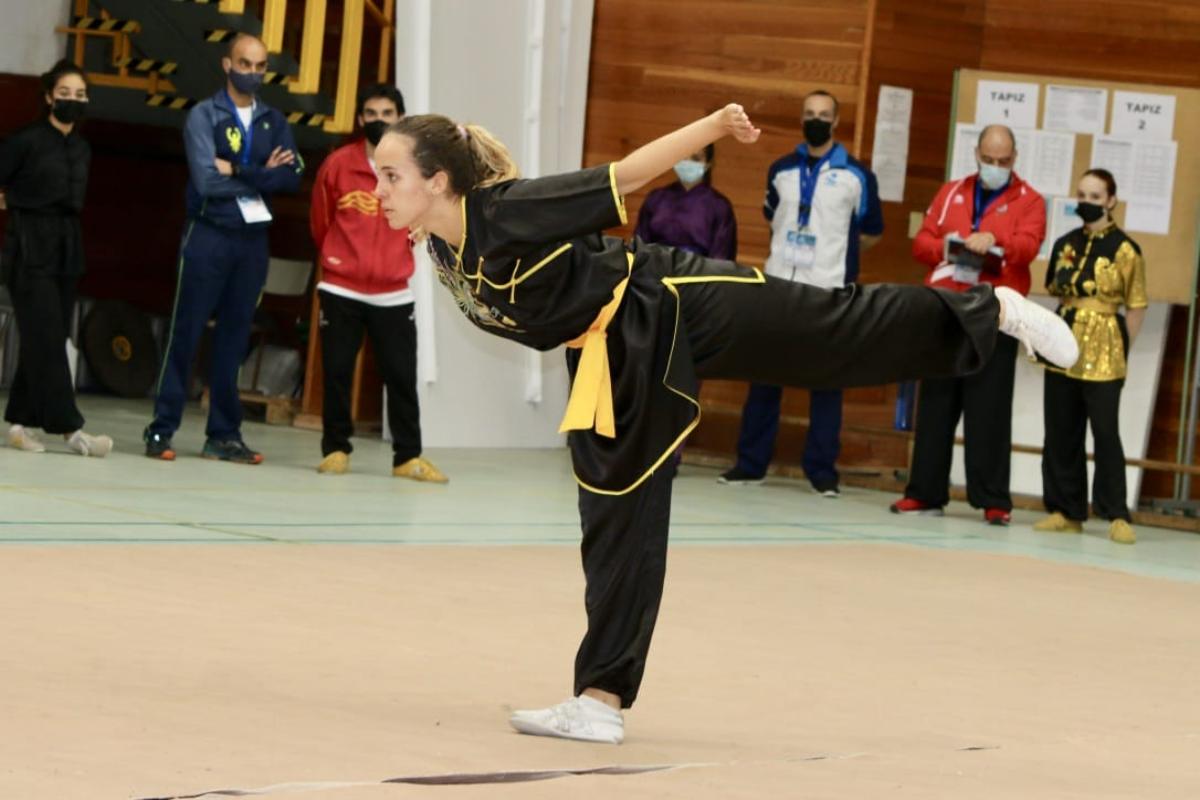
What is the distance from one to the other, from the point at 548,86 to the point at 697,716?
23.3ft

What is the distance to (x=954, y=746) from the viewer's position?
12.5 feet

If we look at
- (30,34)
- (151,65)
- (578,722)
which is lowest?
(578,722)

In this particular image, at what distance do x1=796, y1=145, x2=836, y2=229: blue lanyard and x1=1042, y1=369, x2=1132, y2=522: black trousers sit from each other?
4.88 ft

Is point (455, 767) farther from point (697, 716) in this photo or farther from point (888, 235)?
point (888, 235)

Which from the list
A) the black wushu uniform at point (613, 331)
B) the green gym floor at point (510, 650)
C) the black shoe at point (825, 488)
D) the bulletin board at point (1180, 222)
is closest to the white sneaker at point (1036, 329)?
the black wushu uniform at point (613, 331)

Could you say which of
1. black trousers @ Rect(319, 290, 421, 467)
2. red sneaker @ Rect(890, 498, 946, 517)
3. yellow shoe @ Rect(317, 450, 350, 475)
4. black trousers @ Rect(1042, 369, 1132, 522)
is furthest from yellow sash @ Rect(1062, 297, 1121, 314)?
yellow shoe @ Rect(317, 450, 350, 475)

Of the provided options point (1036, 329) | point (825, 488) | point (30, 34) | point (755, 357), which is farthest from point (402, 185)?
point (30, 34)

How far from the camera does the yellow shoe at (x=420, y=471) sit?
841cm

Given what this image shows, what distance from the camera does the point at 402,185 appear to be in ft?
12.1

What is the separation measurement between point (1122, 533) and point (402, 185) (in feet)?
17.5

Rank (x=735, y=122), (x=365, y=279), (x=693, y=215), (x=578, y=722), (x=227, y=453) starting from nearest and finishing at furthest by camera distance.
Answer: (x=735, y=122) < (x=578, y=722) < (x=365, y=279) < (x=227, y=453) < (x=693, y=215)

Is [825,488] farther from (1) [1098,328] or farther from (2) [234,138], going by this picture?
(2) [234,138]

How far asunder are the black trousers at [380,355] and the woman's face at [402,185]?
4.50 metres

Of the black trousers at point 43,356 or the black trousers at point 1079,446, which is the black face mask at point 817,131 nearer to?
the black trousers at point 1079,446
